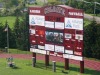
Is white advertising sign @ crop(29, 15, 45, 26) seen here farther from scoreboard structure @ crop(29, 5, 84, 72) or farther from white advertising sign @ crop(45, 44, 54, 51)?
white advertising sign @ crop(45, 44, 54, 51)

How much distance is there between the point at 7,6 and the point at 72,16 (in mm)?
53045

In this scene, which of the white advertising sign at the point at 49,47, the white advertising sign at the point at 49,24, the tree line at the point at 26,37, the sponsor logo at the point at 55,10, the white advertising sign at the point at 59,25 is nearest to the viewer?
the sponsor logo at the point at 55,10

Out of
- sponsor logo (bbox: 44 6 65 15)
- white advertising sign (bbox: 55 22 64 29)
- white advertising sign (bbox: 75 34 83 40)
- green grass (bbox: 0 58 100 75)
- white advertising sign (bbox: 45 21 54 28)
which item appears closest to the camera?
white advertising sign (bbox: 75 34 83 40)

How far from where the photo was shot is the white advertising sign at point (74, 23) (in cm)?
2491

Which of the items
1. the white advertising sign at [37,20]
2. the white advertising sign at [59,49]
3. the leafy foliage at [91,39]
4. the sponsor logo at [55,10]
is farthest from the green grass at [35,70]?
the leafy foliage at [91,39]

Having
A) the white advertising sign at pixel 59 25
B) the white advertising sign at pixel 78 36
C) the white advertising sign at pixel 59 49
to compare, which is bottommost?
the white advertising sign at pixel 59 49

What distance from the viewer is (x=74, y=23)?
997 inches

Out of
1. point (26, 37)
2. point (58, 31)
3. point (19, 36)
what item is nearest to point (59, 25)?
point (58, 31)

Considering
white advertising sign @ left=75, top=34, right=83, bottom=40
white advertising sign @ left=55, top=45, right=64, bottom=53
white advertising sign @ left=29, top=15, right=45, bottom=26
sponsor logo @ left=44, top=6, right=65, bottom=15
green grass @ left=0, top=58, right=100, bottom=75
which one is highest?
sponsor logo @ left=44, top=6, right=65, bottom=15

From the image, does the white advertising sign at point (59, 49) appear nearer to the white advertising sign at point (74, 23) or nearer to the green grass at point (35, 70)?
the green grass at point (35, 70)

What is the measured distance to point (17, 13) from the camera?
Answer: 230 ft

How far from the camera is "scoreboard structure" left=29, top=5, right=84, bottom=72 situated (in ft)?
83.0

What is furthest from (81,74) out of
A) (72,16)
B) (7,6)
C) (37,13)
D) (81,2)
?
(7,6)

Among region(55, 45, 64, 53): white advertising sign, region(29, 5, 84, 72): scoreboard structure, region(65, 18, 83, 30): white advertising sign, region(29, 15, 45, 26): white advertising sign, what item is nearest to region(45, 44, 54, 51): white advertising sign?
region(29, 5, 84, 72): scoreboard structure
